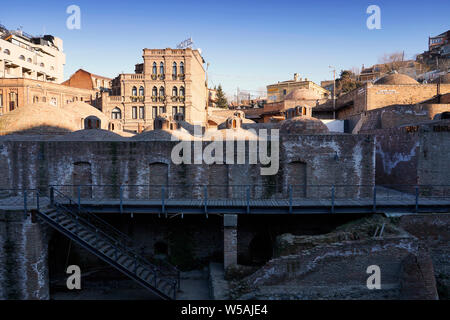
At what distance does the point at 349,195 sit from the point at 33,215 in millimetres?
16136

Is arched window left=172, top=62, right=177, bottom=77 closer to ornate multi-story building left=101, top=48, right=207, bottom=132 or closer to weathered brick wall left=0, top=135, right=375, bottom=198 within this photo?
ornate multi-story building left=101, top=48, right=207, bottom=132

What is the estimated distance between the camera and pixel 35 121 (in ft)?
90.2

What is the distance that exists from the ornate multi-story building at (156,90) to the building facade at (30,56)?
16838mm

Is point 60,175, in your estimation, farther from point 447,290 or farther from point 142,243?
point 447,290

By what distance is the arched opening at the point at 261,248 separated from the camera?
17469mm

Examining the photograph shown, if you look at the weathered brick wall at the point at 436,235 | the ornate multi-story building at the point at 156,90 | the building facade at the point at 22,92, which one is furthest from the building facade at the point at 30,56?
the weathered brick wall at the point at 436,235

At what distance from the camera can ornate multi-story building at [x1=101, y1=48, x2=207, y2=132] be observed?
44.8m

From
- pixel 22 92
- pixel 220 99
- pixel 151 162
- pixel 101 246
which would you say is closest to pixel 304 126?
pixel 151 162

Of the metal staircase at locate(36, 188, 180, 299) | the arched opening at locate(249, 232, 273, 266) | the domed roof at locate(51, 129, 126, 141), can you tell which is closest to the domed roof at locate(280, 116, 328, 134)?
the arched opening at locate(249, 232, 273, 266)

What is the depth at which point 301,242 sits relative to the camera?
44.2 feet

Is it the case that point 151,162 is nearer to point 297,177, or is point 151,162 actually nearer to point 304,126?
point 297,177

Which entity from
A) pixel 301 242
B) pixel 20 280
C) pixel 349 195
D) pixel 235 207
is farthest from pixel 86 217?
pixel 349 195

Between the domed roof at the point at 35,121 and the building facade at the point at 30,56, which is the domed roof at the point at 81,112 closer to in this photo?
the domed roof at the point at 35,121
